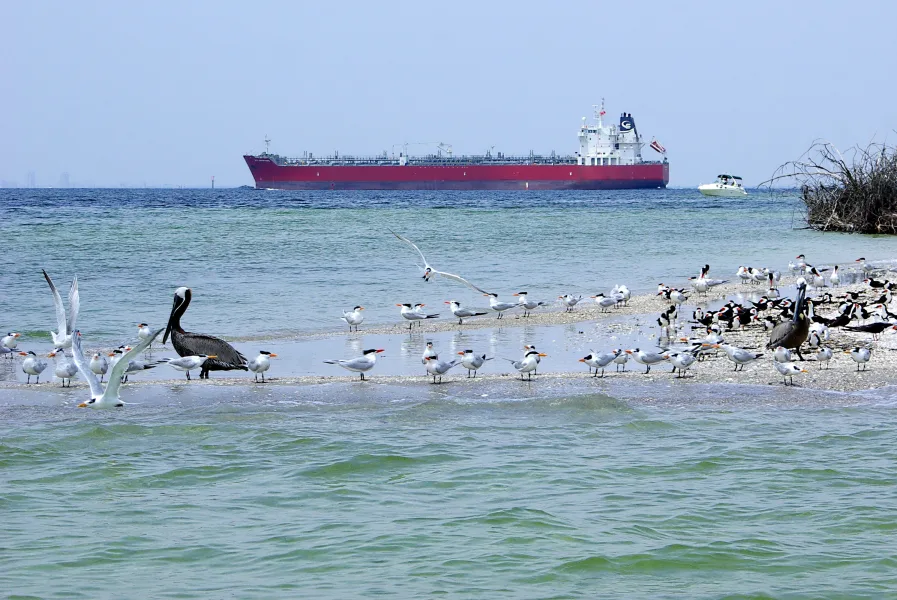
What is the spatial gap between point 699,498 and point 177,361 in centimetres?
531

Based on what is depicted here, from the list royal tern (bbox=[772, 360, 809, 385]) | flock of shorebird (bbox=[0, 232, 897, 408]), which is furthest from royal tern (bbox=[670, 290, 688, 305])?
royal tern (bbox=[772, 360, 809, 385])

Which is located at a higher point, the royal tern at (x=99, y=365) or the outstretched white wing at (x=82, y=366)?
the outstretched white wing at (x=82, y=366)

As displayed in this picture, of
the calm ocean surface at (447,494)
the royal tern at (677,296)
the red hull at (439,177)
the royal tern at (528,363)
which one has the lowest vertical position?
the calm ocean surface at (447,494)

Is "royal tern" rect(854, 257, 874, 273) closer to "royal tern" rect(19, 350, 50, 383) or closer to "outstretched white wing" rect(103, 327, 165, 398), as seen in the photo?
"royal tern" rect(19, 350, 50, 383)

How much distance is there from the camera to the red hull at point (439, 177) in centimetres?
8875

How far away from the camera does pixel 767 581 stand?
209 inches

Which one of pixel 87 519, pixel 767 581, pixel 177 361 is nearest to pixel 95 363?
pixel 177 361

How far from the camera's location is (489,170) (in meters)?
90.9

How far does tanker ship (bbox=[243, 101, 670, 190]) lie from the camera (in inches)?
3514

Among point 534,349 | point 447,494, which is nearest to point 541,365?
point 534,349

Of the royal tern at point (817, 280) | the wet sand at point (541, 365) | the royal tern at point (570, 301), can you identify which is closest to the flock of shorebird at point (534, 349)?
the wet sand at point (541, 365)

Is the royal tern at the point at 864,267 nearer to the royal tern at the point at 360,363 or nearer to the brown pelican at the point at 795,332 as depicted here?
the brown pelican at the point at 795,332

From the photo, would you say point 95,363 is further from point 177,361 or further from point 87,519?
point 87,519

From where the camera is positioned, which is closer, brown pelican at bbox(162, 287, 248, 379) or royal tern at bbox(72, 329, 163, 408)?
royal tern at bbox(72, 329, 163, 408)
